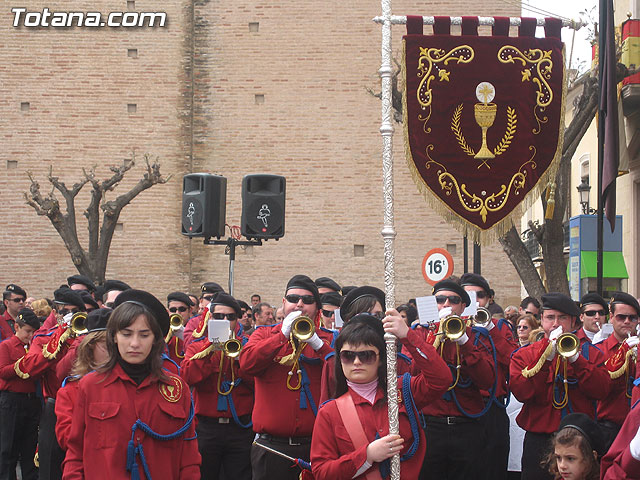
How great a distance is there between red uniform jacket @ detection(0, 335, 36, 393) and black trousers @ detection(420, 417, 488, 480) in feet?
14.6

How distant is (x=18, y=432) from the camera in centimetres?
1009

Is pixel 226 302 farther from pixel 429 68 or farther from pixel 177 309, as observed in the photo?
pixel 429 68

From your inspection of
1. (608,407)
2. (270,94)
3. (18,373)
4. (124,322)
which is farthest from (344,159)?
(124,322)

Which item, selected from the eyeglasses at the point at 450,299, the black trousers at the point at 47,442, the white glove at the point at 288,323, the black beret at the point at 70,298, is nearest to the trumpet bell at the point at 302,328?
the white glove at the point at 288,323

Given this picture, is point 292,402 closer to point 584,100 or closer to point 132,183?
point 584,100

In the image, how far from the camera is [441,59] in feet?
19.6

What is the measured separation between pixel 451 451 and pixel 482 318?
3.41ft

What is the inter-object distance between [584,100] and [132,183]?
14.0 meters

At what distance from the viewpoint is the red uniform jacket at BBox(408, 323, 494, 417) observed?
702 centimetres

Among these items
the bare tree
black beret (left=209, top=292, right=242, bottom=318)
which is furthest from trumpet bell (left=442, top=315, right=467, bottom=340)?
the bare tree

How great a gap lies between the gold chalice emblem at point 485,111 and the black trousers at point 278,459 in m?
2.42

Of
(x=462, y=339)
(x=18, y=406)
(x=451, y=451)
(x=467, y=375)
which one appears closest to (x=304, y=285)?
(x=462, y=339)

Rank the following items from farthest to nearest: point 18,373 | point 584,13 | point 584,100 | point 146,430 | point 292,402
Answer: point 584,100
point 584,13
point 18,373
point 292,402
point 146,430

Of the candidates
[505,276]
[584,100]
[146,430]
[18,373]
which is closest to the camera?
[146,430]
